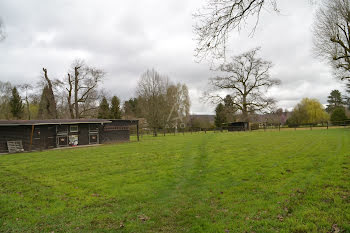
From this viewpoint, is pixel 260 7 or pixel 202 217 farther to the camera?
pixel 260 7

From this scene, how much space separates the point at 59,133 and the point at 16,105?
2571 centimetres

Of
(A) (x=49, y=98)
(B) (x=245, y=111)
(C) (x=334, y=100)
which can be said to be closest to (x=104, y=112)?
(A) (x=49, y=98)

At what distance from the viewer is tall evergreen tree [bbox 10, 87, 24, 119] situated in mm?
39438

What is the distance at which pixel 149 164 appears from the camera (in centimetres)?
949

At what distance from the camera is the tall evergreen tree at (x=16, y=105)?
39438 millimetres

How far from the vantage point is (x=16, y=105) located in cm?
3969

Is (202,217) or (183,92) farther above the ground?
(183,92)

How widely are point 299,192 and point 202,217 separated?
250 centimetres

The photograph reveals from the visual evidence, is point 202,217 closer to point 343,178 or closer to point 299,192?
point 299,192

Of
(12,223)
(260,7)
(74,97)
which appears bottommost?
(12,223)

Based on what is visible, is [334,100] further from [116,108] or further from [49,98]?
[49,98]

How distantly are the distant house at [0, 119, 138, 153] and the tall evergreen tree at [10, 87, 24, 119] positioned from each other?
24.1 meters

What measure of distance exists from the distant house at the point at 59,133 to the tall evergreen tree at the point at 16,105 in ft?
79.1

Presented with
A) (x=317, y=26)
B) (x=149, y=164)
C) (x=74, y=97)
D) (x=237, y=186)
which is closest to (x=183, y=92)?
(x=74, y=97)
